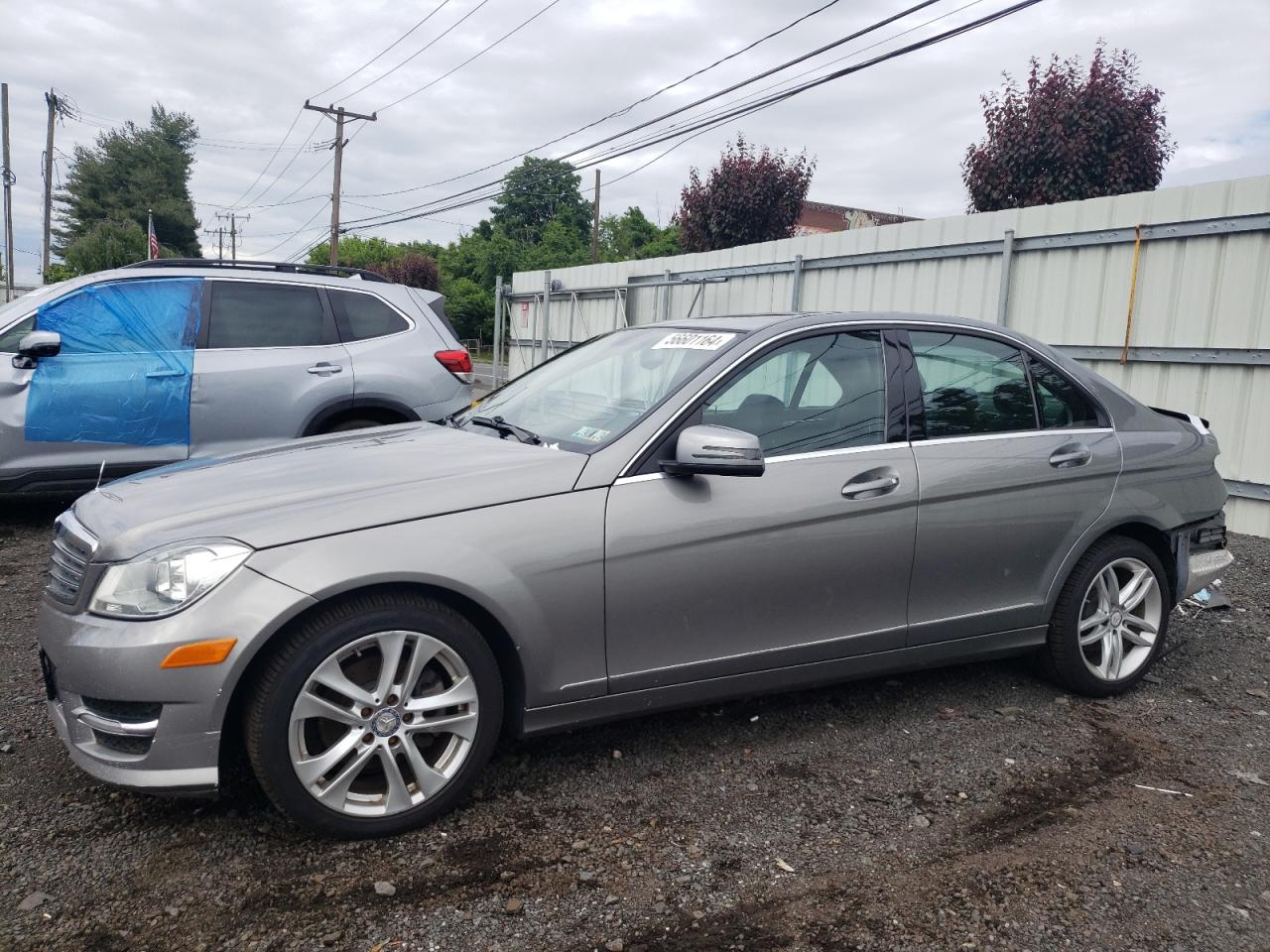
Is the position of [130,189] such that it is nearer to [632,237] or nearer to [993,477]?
[632,237]

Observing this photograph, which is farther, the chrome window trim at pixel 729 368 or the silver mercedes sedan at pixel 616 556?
A: the chrome window trim at pixel 729 368

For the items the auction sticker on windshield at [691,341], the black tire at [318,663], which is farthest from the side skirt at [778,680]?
the auction sticker on windshield at [691,341]

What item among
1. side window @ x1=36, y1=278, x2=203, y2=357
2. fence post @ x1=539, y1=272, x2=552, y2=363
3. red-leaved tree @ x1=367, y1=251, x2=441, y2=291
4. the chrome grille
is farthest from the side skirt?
red-leaved tree @ x1=367, y1=251, x2=441, y2=291

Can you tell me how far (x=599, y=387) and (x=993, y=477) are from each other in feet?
5.07

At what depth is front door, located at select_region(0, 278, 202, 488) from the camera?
6246 mm

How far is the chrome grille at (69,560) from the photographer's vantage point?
2.79 m

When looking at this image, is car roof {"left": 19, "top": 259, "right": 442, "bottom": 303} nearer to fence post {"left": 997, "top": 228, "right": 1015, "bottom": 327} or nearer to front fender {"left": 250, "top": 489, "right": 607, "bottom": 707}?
front fender {"left": 250, "top": 489, "right": 607, "bottom": 707}

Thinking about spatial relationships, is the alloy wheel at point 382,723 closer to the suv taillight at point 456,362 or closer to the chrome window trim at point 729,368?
the chrome window trim at point 729,368

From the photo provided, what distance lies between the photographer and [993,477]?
3711 mm

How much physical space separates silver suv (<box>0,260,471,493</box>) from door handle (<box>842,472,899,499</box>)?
12.6ft

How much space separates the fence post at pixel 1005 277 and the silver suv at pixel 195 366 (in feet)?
16.2

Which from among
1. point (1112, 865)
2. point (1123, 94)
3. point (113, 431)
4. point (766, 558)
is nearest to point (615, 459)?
point (766, 558)

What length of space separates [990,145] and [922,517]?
14405 millimetres

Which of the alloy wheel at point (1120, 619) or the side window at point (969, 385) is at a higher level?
the side window at point (969, 385)
